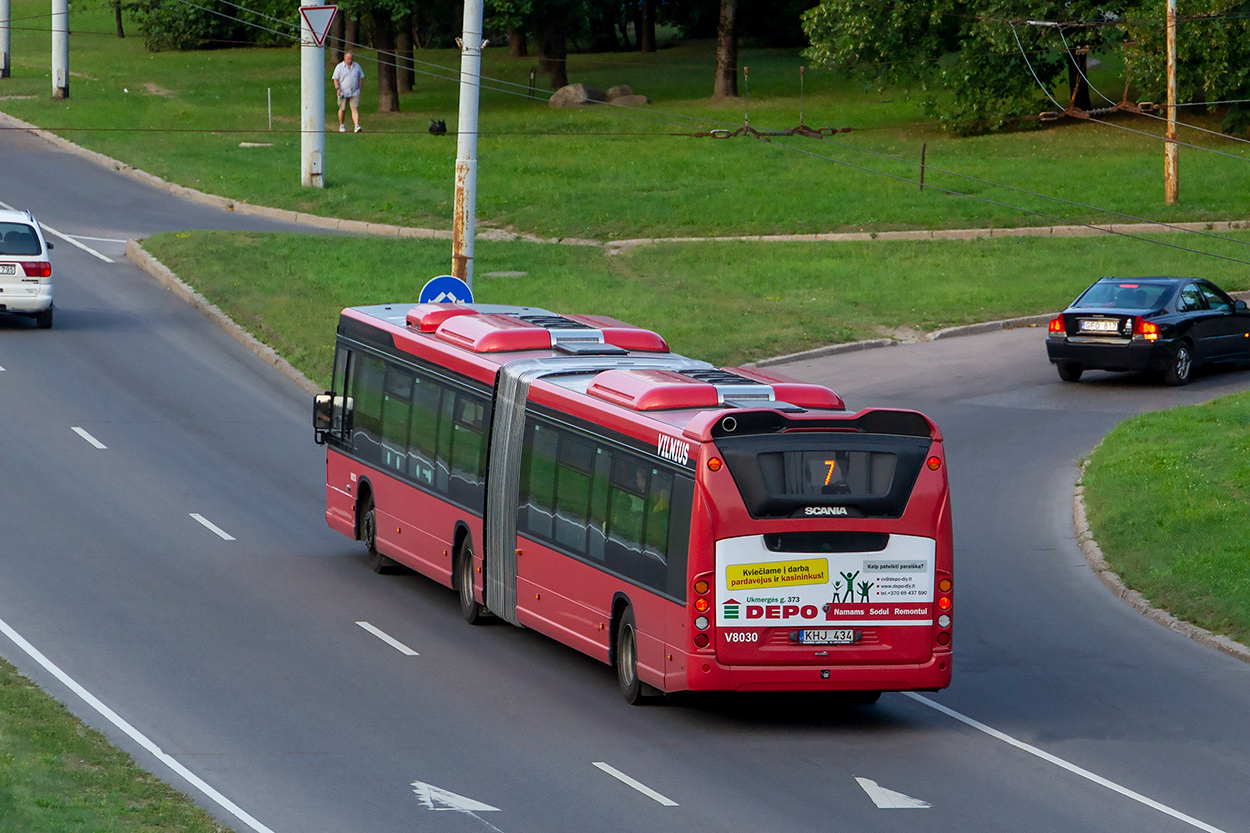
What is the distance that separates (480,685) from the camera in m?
14.4

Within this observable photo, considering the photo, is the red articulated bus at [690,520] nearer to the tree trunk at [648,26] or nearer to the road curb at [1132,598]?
the road curb at [1132,598]

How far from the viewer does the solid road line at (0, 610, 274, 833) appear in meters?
11.0

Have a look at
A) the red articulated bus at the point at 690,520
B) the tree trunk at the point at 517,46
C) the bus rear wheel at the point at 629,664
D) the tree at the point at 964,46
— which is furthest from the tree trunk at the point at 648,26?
the bus rear wheel at the point at 629,664

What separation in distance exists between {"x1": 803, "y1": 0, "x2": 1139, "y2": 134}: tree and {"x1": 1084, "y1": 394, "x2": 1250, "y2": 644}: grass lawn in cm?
2736

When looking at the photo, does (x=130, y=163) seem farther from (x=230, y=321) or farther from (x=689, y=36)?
(x=689, y=36)

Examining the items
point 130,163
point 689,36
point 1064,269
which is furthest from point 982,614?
point 689,36

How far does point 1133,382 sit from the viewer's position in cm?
2914

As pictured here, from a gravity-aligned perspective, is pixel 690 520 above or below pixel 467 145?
below

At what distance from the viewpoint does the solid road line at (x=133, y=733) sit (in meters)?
11.0

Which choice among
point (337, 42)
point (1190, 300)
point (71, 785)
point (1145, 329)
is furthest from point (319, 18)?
point (337, 42)

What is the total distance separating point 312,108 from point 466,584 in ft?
88.0

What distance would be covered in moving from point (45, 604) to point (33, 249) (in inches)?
574

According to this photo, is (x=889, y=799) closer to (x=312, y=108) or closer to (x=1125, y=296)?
(x=1125, y=296)

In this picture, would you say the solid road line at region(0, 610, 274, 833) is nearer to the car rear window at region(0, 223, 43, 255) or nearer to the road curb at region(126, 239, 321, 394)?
the road curb at region(126, 239, 321, 394)
